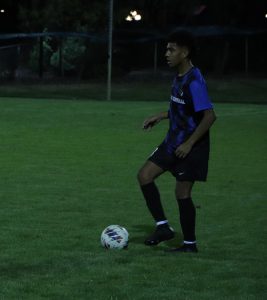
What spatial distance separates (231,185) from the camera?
539 inches

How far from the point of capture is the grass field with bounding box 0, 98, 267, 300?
7.07 metres

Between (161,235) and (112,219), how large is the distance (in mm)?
1740

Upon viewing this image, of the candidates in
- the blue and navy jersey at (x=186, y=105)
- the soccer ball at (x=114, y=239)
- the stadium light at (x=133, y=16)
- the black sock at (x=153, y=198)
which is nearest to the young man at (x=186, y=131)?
the blue and navy jersey at (x=186, y=105)

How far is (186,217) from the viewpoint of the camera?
844 cm

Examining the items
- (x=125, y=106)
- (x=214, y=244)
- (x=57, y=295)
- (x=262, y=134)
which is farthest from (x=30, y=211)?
(x=125, y=106)

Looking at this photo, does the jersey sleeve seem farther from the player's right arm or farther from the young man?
the player's right arm

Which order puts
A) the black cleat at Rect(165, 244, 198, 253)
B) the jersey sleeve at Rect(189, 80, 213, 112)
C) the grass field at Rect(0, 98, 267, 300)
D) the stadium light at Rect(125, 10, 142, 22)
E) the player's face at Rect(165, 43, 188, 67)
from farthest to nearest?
the stadium light at Rect(125, 10, 142, 22), the black cleat at Rect(165, 244, 198, 253), the player's face at Rect(165, 43, 188, 67), the jersey sleeve at Rect(189, 80, 213, 112), the grass field at Rect(0, 98, 267, 300)

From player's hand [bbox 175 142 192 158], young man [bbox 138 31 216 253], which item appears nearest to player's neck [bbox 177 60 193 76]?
young man [bbox 138 31 216 253]

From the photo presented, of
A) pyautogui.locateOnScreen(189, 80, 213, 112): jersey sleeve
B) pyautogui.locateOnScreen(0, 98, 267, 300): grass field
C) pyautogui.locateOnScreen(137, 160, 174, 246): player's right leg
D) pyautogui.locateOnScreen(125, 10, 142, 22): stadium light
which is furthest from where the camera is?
pyautogui.locateOnScreen(125, 10, 142, 22): stadium light

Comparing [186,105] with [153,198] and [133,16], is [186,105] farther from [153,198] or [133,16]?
[133,16]

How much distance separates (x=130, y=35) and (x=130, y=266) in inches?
1623

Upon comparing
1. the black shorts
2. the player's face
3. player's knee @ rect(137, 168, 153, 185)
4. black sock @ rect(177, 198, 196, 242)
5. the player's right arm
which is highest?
the player's face

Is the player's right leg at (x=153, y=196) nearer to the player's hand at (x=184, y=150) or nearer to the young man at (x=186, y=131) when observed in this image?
the young man at (x=186, y=131)

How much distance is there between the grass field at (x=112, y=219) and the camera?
7.07 m
